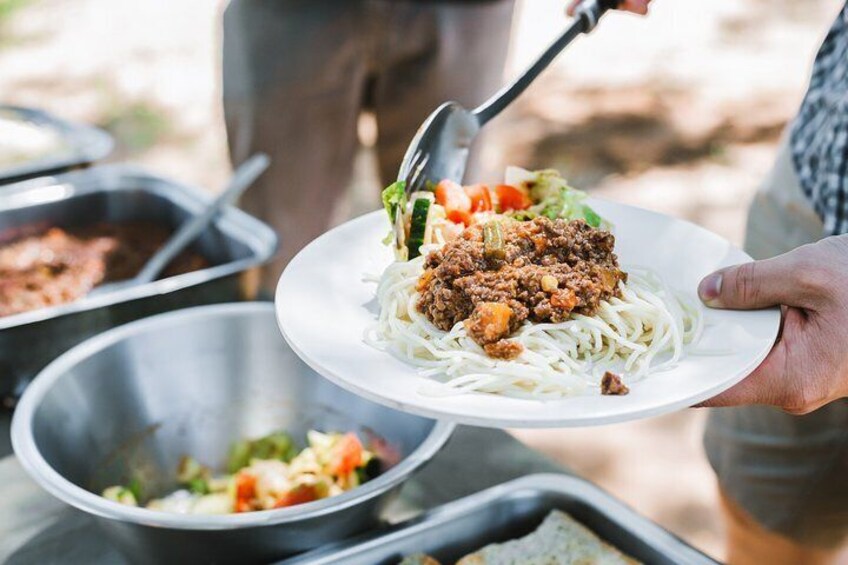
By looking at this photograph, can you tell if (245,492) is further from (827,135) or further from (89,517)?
(827,135)

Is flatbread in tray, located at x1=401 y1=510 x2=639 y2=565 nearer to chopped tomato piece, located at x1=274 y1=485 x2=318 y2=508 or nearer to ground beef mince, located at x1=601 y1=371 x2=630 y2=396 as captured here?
chopped tomato piece, located at x1=274 y1=485 x2=318 y2=508

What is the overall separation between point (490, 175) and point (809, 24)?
416 centimetres

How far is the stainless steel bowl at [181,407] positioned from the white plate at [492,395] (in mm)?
290

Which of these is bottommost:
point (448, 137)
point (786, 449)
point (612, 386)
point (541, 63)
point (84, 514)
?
point (786, 449)

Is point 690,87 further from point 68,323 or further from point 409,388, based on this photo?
point 409,388

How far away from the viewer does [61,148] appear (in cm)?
319

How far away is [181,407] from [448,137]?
753mm

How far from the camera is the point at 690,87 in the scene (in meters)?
7.72

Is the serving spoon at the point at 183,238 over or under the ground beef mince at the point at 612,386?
under

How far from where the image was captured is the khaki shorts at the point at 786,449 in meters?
2.19

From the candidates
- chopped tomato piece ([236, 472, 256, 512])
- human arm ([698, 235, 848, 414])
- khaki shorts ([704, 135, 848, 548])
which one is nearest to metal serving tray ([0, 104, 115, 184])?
chopped tomato piece ([236, 472, 256, 512])

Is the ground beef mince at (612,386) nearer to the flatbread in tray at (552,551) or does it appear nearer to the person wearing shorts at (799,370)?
the person wearing shorts at (799,370)

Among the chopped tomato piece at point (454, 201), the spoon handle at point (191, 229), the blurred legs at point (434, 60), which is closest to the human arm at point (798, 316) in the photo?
the chopped tomato piece at point (454, 201)

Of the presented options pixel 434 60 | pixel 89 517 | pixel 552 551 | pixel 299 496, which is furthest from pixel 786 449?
pixel 434 60
